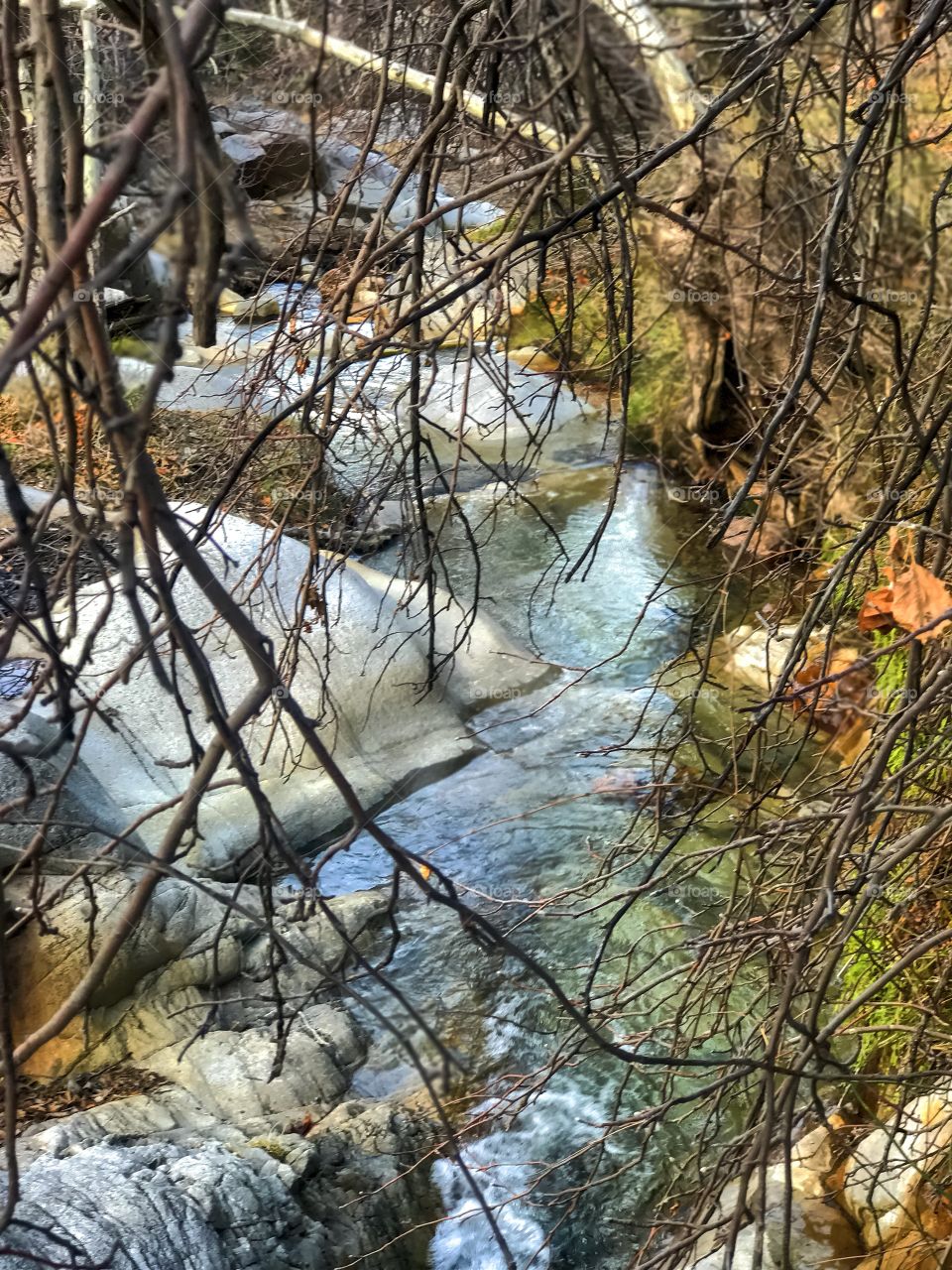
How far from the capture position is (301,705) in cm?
668

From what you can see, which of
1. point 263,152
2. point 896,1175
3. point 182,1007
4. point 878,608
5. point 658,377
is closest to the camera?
point 878,608

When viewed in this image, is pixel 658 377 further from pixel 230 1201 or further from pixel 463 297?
pixel 230 1201

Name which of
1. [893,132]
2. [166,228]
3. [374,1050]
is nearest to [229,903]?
[166,228]

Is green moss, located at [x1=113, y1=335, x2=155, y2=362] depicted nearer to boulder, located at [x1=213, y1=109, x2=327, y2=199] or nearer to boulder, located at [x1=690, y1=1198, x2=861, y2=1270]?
boulder, located at [x1=690, y1=1198, x2=861, y2=1270]

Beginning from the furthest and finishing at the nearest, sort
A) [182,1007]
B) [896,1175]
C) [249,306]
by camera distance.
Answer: [249,306] < [182,1007] < [896,1175]

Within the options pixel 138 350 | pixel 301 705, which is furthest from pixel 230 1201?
pixel 301 705

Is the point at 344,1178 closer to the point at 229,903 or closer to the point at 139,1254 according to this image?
the point at 139,1254

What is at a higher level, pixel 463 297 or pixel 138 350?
pixel 138 350

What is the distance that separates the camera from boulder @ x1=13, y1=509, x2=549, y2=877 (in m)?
5.74

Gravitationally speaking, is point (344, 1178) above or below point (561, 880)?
above

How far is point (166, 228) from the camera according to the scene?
70cm

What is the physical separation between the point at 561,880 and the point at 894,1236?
2795 millimetres

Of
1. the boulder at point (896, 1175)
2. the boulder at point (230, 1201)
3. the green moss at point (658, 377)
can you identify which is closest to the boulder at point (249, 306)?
the boulder at point (230, 1201)

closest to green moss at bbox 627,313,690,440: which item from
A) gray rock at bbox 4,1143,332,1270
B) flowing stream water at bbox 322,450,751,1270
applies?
flowing stream water at bbox 322,450,751,1270
